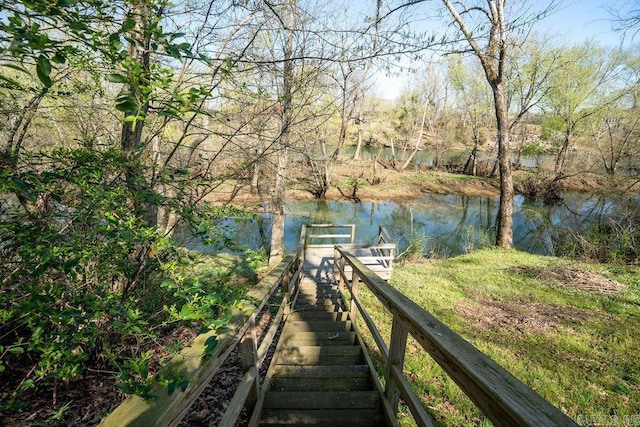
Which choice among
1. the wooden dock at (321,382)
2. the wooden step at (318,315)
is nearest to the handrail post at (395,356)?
the wooden dock at (321,382)

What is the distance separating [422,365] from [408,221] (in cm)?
1420

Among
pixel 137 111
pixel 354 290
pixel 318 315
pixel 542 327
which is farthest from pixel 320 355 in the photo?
pixel 542 327

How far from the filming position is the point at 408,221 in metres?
17.2

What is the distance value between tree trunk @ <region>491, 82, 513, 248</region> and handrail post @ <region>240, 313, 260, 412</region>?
10.3 meters

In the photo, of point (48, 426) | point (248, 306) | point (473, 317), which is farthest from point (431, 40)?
point (48, 426)

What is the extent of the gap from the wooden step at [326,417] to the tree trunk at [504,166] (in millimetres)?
9820

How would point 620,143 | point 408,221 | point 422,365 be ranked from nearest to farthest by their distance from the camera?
point 422,365
point 408,221
point 620,143

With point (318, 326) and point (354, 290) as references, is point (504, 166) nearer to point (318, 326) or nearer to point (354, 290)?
point (354, 290)

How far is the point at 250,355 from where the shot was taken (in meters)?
1.96

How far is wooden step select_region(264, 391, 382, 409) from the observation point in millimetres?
2225

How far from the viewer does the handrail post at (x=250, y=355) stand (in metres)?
1.94

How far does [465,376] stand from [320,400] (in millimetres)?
1403

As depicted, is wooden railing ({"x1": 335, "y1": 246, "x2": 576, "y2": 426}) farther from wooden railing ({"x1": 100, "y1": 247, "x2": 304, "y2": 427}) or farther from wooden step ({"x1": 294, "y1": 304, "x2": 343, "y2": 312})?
wooden step ({"x1": 294, "y1": 304, "x2": 343, "y2": 312})

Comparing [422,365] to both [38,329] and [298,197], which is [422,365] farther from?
[298,197]
